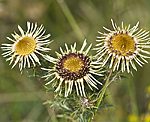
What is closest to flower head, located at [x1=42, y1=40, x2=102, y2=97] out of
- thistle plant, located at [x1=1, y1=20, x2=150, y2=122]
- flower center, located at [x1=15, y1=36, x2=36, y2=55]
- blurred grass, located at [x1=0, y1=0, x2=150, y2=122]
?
thistle plant, located at [x1=1, y1=20, x2=150, y2=122]

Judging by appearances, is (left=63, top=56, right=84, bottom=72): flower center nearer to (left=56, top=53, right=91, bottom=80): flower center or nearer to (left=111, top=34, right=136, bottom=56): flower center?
(left=56, top=53, right=91, bottom=80): flower center

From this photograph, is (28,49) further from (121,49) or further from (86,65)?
(121,49)

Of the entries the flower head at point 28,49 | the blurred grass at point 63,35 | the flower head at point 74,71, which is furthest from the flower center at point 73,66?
the blurred grass at point 63,35

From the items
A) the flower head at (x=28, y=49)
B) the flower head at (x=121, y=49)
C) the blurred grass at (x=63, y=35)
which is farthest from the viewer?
the blurred grass at (x=63, y=35)

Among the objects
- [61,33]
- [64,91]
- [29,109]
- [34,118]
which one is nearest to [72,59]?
[64,91]

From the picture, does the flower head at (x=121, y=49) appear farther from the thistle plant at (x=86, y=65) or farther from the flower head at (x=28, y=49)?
the flower head at (x=28, y=49)

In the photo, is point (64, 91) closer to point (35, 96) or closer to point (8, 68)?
point (35, 96)
